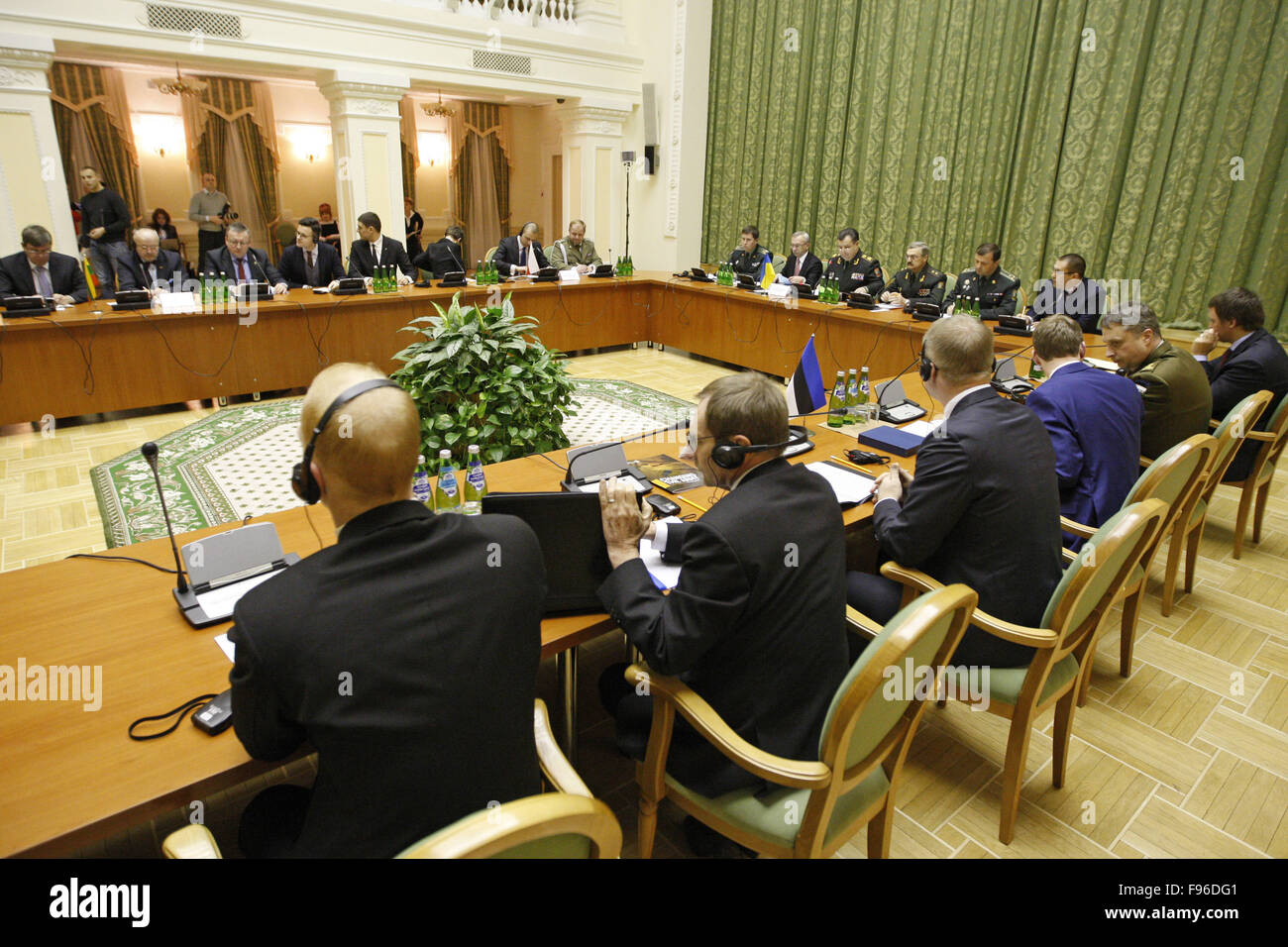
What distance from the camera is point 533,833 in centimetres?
87

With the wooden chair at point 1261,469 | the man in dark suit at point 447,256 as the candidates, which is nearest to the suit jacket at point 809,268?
the man in dark suit at point 447,256

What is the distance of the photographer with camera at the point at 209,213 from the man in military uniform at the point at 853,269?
7553 millimetres

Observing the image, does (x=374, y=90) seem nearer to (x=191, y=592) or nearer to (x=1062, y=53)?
(x=1062, y=53)

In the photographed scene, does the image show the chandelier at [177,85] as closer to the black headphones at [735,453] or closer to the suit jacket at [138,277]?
the suit jacket at [138,277]

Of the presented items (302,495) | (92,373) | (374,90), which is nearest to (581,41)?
(374,90)

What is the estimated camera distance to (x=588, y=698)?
252cm

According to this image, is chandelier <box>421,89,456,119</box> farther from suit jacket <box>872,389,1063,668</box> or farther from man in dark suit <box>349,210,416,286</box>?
suit jacket <box>872,389,1063,668</box>

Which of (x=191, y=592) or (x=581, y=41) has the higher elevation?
(x=581, y=41)

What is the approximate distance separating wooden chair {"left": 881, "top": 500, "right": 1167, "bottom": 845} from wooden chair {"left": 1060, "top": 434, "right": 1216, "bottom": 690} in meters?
0.16

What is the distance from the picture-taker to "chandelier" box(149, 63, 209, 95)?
29.2ft

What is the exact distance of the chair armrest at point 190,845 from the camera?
1111 mm

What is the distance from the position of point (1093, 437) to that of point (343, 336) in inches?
194

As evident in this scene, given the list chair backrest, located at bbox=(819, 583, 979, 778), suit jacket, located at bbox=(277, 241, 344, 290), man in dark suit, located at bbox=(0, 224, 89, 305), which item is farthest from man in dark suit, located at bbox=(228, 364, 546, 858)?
suit jacket, located at bbox=(277, 241, 344, 290)

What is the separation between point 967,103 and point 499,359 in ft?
20.8
